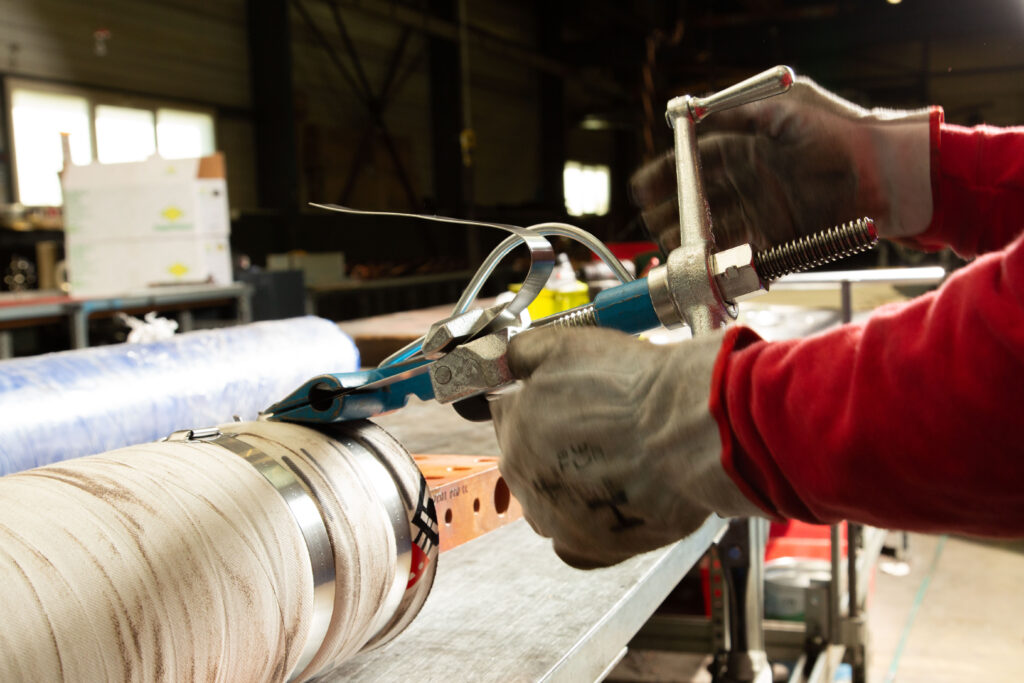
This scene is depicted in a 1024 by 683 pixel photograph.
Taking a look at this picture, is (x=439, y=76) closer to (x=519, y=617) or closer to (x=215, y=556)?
(x=519, y=617)

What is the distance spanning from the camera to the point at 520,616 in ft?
2.91

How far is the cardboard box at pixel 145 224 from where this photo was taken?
3.17m

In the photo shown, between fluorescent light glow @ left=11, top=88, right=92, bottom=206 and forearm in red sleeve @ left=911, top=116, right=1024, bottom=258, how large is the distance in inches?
229

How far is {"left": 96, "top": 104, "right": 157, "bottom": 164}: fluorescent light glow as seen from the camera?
6285 mm

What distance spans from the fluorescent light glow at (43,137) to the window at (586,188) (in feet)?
20.1

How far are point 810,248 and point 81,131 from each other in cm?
656

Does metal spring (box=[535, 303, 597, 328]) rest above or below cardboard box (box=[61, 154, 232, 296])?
below

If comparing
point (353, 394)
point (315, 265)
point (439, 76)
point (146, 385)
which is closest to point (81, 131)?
point (315, 265)

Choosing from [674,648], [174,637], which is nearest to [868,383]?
[174,637]

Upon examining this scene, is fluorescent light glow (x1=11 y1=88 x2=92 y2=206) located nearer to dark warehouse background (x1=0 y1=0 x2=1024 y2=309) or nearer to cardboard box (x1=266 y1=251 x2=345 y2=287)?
dark warehouse background (x1=0 y1=0 x2=1024 y2=309)

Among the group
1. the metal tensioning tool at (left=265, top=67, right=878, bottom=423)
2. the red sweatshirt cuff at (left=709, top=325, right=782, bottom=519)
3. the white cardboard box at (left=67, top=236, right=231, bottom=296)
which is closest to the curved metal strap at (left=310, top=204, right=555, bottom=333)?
the metal tensioning tool at (left=265, top=67, right=878, bottom=423)

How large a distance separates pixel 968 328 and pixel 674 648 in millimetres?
1865

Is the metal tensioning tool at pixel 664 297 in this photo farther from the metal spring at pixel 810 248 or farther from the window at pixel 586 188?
the window at pixel 586 188

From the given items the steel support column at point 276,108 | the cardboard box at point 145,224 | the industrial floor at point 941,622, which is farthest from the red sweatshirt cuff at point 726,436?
the steel support column at point 276,108
